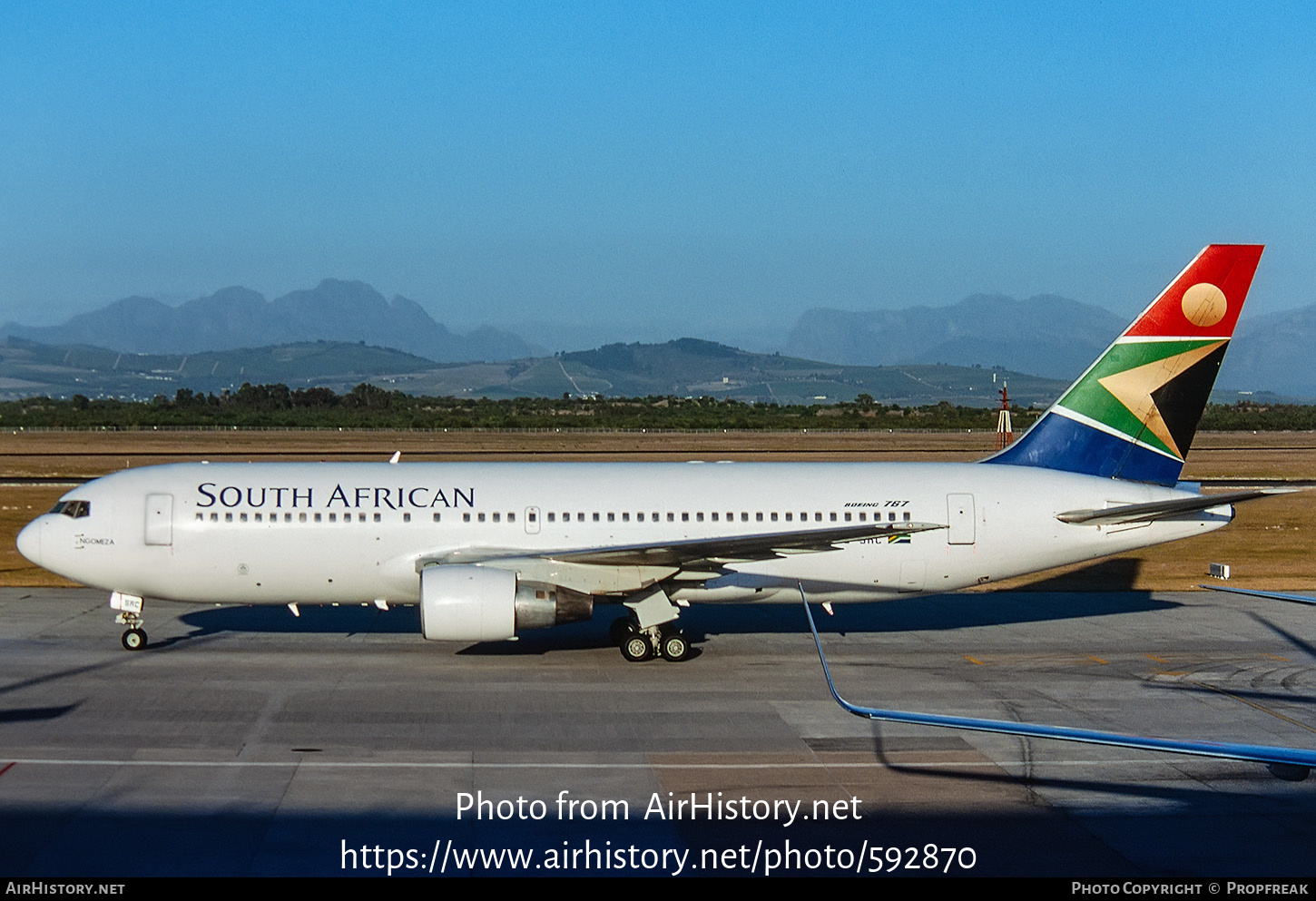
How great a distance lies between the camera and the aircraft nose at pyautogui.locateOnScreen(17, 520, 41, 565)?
22.7 metres

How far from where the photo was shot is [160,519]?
22547 millimetres

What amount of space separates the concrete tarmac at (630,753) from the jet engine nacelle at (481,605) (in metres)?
1.02

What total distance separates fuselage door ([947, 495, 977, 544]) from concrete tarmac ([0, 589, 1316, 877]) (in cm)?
240

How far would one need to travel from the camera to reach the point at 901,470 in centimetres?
2458

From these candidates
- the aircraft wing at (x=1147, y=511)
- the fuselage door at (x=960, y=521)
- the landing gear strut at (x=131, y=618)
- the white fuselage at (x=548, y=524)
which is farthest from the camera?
the fuselage door at (x=960, y=521)

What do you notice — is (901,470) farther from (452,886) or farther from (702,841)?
(452,886)

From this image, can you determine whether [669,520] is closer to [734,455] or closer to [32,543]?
[32,543]

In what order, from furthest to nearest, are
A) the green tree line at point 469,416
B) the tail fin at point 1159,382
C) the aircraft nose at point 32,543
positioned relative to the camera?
1. the green tree line at point 469,416
2. the tail fin at point 1159,382
3. the aircraft nose at point 32,543

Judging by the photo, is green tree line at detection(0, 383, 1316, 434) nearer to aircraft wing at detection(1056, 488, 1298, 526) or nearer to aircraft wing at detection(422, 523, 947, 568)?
aircraft wing at detection(1056, 488, 1298, 526)

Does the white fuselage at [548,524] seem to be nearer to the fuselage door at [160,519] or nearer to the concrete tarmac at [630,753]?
the fuselage door at [160,519]

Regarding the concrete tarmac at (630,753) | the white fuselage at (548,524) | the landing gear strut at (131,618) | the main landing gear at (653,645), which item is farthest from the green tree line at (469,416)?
the main landing gear at (653,645)

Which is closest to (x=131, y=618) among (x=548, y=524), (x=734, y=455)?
(x=548, y=524)

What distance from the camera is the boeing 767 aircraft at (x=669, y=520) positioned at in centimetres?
2233

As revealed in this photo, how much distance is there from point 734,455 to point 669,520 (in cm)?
5253
